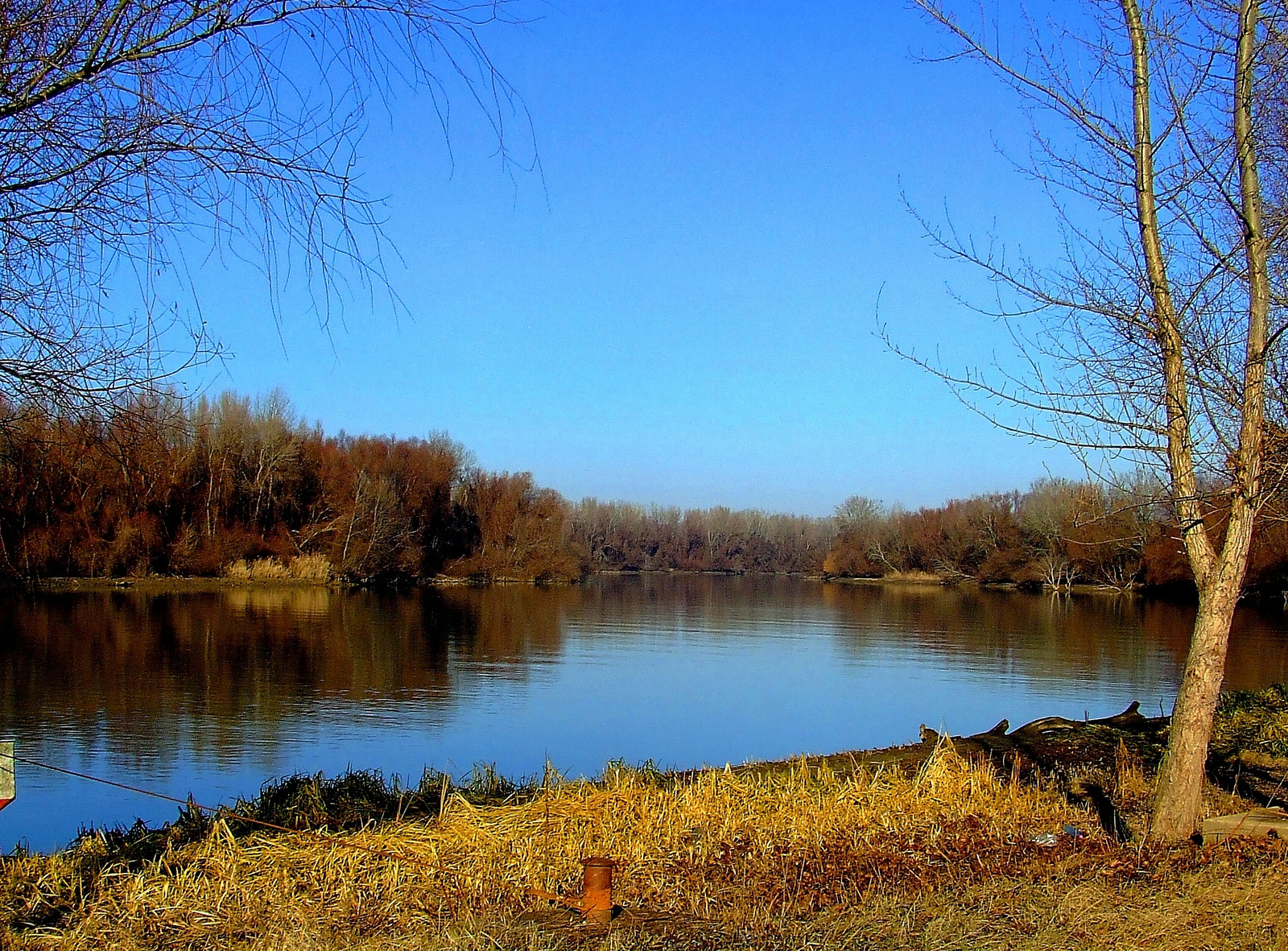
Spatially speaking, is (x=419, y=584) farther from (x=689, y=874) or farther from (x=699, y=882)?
(x=699, y=882)

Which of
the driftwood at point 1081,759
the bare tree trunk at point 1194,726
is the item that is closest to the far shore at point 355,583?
the driftwood at point 1081,759

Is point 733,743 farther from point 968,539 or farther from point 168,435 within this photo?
point 968,539

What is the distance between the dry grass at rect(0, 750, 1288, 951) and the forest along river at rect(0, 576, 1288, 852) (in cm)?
644

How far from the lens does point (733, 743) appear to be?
1781 centimetres

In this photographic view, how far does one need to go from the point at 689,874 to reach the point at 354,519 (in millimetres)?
61713

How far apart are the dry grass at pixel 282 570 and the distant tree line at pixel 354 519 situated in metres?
0.09

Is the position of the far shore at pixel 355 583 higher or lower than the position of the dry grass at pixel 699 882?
lower

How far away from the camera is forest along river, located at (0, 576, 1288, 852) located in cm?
1512

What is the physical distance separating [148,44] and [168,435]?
6.09 ft

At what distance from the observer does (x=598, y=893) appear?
540cm

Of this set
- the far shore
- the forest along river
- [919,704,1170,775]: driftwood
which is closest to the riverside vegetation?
[919,704,1170,775]: driftwood

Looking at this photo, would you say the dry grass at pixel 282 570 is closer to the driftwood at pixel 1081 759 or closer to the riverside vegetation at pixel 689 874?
the driftwood at pixel 1081 759

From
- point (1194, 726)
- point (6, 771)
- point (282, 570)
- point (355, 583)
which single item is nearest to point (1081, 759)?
point (1194, 726)

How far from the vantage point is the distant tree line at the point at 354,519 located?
4832 millimetres
